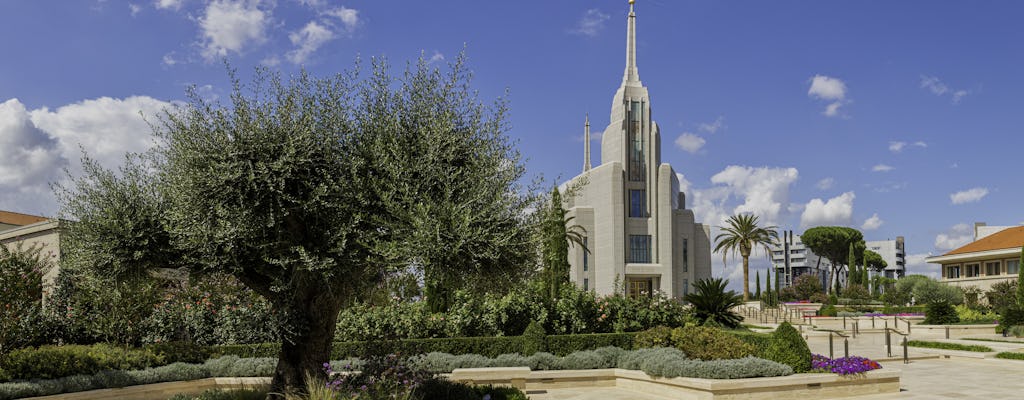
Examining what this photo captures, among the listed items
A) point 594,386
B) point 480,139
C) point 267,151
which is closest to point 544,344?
point 594,386

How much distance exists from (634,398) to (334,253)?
7296 millimetres

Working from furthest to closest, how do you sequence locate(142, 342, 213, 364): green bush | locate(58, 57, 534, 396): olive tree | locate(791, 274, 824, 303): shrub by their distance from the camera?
locate(791, 274, 824, 303): shrub → locate(142, 342, 213, 364): green bush → locate(58, 57, 534, 396): olive tree

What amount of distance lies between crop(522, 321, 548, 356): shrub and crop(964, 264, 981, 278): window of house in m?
59.1

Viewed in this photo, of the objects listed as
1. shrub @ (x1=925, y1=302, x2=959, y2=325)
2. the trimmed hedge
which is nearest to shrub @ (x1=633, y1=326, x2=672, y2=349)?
the trimmed hedge

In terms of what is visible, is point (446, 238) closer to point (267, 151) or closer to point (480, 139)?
point (480, 139)

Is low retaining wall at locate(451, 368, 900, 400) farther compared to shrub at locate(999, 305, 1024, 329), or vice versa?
shrub at locate(999, 305, 1024, 329)

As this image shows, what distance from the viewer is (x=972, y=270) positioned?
63.2 meters

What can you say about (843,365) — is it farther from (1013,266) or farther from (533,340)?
(1013,266)

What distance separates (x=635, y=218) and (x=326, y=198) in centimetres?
5111

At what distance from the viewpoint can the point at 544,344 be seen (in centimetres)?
1748

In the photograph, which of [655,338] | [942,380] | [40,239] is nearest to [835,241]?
[942,380]

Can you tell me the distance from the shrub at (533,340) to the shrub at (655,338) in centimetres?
223

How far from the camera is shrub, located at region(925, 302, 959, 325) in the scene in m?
34.8

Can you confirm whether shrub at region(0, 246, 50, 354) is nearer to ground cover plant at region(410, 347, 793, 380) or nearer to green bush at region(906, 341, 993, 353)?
ground cover plant at region(410, 347, 793, 380)
